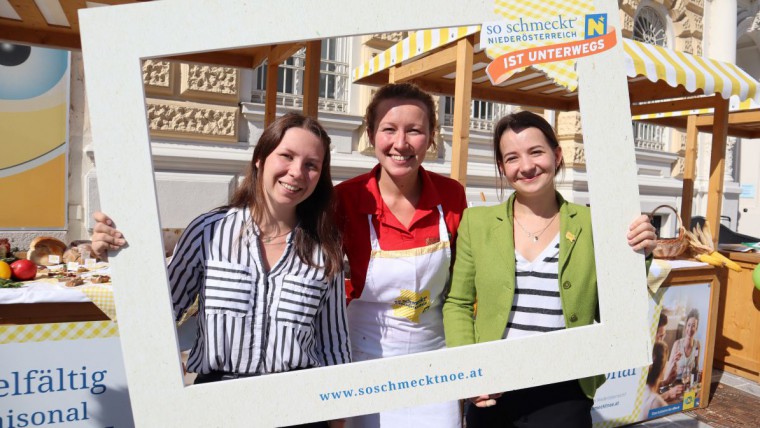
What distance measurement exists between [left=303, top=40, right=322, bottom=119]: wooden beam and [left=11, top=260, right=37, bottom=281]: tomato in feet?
5.19

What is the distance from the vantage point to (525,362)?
1.38m


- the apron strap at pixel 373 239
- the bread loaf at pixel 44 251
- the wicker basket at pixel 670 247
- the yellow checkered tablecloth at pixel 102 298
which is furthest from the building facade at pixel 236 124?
the apron strap at pixel 373 239

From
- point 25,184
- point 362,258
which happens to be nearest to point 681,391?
point 362,258

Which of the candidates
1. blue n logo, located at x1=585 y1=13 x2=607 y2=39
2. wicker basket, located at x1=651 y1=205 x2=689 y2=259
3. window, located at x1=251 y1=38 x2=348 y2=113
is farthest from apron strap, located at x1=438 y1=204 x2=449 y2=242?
window, located at x1=251 y1=38 x2=348 y2=113

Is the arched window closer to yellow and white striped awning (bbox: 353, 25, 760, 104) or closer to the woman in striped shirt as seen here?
yellow and white striped awning (bbox: 353, 25, 760, 104)

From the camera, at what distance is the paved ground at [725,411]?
3.64m

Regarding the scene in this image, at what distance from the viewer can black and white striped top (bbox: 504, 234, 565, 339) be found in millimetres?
1506

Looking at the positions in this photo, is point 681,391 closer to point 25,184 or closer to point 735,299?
point 735,299

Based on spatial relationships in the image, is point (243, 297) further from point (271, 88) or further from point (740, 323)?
point (740, 323)

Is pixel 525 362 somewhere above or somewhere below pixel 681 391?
above

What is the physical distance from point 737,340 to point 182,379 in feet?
16.5

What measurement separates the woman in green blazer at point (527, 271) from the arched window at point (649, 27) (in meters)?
10.5

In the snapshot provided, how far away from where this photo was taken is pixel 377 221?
5.55 ft

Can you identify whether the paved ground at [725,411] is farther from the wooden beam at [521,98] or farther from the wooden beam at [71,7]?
the wooden beam at [71,7]
